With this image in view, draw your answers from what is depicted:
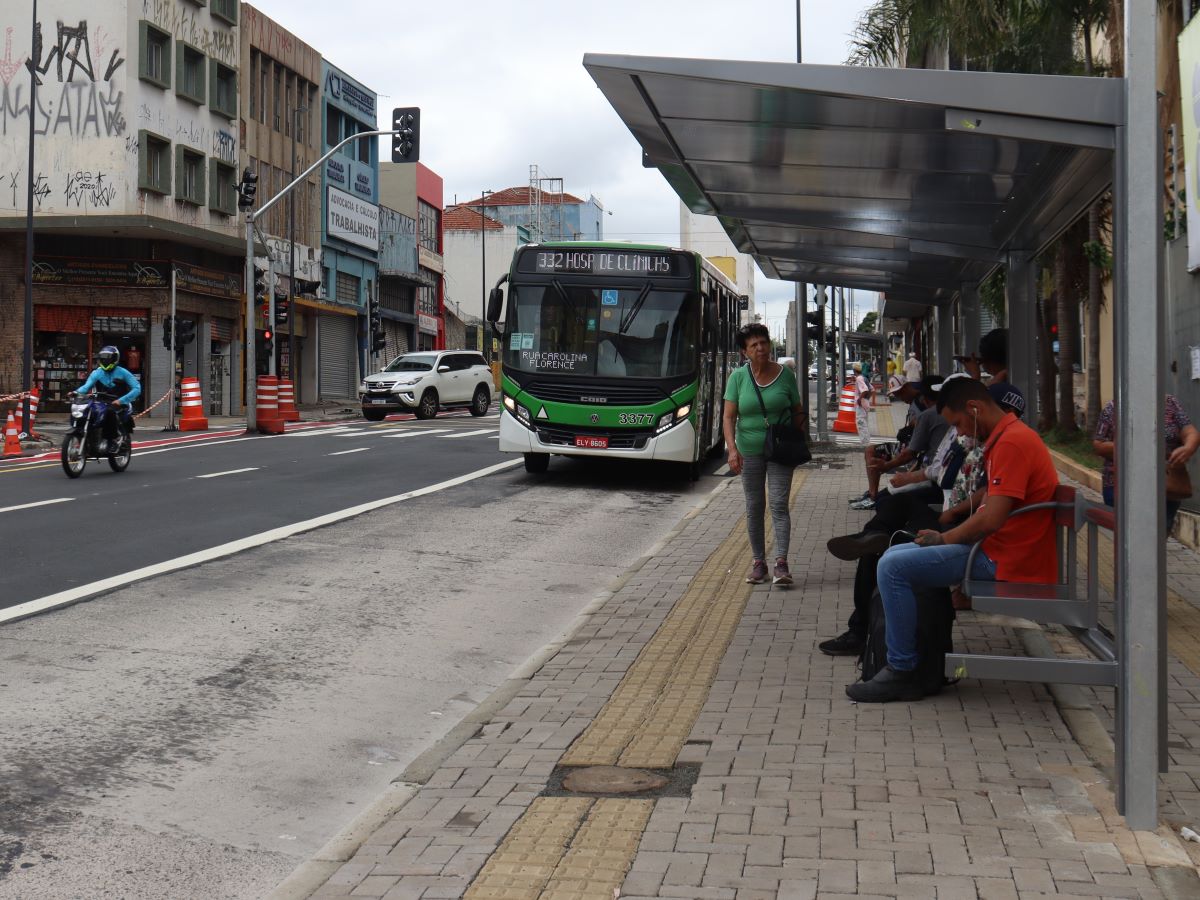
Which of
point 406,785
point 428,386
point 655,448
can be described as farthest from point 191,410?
point 406,785

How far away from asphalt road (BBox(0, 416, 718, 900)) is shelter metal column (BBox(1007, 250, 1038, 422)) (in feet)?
10.8

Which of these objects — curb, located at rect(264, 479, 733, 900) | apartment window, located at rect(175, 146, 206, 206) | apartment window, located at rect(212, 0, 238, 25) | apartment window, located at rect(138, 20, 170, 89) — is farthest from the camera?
apartment window, located at rect(212, 0, 238, 25)

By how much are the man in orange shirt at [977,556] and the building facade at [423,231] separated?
209ft

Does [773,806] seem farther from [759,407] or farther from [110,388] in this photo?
[110,388]

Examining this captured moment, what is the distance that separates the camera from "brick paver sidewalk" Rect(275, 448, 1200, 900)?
4145 millimetres

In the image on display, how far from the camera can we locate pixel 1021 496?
20.0 ft

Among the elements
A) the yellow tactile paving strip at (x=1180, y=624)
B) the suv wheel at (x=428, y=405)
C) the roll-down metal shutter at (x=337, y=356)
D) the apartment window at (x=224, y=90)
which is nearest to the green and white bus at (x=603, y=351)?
the yellow tactile paving strip at (x=1180, y=624)

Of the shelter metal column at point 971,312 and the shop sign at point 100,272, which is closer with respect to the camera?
the shelter metal column at point 971,312

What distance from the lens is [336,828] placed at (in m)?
5.12

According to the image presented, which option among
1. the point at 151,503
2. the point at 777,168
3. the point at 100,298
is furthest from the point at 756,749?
the point at 100,298

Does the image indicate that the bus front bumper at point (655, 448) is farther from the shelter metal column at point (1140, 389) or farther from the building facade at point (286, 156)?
the building facade at point (286, 156)

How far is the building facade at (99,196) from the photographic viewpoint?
40.2 meters

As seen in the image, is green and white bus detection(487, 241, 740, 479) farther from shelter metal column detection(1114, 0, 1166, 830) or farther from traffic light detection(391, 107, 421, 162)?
shelter metal column detection(1114, 0, 1166, 830)

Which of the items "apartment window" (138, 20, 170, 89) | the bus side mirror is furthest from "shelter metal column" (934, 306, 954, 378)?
"apartment window" (138, 20, 170, 89)
